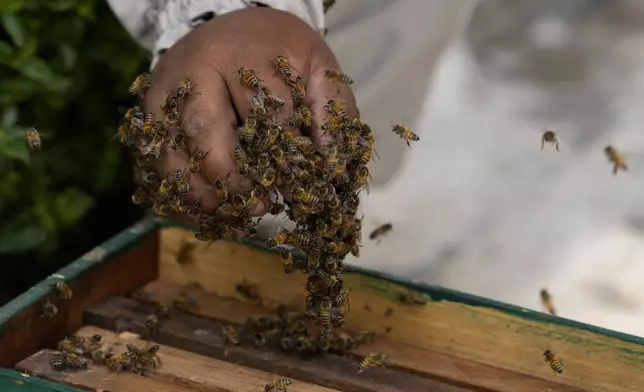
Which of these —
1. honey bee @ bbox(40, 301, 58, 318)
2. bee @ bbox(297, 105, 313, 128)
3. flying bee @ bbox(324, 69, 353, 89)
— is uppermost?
flying bee @ bbox(324, 69, 353, 89)

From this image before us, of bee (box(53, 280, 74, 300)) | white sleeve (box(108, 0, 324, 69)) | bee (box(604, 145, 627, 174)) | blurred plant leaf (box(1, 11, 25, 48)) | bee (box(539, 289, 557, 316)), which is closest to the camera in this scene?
bee (box(53, 280, 74, 300))

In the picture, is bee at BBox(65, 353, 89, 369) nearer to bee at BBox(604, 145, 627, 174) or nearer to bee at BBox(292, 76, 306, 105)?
bee at BBox(292, 76, 306, 105)

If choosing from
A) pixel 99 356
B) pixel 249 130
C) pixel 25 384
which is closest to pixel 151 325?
pixel 99 356

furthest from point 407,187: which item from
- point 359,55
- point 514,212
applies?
point 359,55

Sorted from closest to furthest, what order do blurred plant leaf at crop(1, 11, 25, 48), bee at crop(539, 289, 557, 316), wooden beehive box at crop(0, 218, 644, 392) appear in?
1. wooden beehive box at crop(0, 218, 644, 392)
2. blurred plant leaf at crop(1, 11, 25, 48)
3. bee at crop(539, 289, 557, 316)

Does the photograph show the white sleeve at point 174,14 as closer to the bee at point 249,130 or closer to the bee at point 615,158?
the bee at point 249,130

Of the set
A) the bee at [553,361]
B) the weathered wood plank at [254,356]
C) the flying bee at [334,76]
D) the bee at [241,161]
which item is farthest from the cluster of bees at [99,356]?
the bee at [553,361]

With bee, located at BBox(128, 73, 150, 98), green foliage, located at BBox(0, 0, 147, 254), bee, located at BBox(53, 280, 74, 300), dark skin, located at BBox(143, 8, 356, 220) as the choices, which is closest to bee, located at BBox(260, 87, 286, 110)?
dark skin, located at BBox(143, 8, 356, 220)
